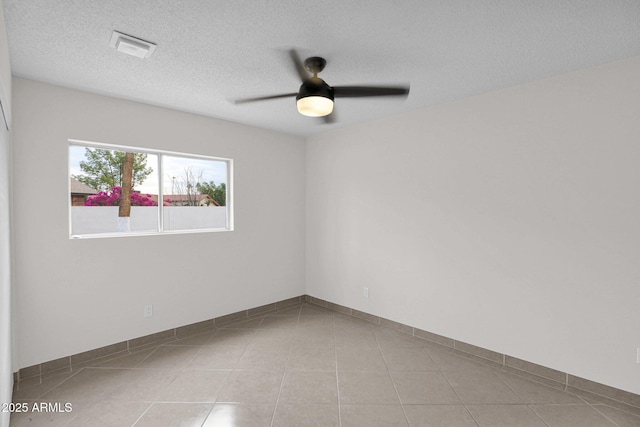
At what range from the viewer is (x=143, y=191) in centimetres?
325

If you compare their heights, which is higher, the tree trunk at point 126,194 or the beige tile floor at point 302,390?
the tree trunk at point 126,194

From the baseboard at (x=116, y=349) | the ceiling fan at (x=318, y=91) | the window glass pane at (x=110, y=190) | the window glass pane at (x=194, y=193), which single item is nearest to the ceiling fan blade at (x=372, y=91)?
the ceiling fan at (x=318, y=91)

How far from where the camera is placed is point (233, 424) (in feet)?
6.56

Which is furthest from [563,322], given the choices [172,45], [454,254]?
[172,45]

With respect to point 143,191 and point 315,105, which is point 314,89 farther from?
point 143,191

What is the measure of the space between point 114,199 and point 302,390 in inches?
100

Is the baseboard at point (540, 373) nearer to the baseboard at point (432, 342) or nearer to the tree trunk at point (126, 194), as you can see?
the baseboard at point (432, 342)

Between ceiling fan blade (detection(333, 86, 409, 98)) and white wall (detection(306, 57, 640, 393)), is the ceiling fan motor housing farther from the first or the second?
white wall (detection(306, 57, 640, 393))

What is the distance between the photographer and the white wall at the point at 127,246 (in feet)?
8.30

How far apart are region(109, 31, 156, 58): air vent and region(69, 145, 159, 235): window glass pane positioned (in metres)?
1.33

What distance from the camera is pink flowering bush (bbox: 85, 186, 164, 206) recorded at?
2.94 m

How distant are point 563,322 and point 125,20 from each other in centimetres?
375

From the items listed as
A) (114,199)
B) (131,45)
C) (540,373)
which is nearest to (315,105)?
(131,45)

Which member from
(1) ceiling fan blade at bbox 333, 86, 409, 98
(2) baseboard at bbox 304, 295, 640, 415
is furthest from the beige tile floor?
(1) ceiling fan blade at bbox 333, 86, 409, 98
